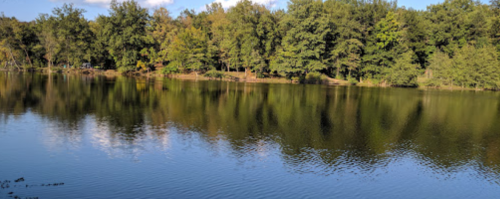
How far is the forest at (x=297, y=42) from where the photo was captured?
226 ft

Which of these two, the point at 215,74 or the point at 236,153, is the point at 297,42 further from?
the point at 236,153

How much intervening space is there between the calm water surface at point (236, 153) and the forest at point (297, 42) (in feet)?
Result: 138

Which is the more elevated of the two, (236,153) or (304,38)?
(304,38)

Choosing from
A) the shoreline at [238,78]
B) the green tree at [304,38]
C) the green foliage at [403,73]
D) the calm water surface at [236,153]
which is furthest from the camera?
the shoreline at [238,78]

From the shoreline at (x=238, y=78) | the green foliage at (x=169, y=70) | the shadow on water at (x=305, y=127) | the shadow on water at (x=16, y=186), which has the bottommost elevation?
the shadow on water at (x=16, y=186)

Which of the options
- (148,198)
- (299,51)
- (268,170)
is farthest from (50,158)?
(299,51)

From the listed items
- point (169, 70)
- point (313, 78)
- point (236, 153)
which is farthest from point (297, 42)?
point (236, 153)

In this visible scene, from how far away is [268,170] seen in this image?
46.8ft

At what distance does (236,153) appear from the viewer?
16.5 m

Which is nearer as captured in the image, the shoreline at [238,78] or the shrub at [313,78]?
the shrub at [313,78]

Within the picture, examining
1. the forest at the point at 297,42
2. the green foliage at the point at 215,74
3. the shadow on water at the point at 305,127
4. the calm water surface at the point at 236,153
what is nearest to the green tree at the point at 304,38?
the forest at the point at 297,42

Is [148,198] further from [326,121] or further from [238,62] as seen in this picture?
[238,62]

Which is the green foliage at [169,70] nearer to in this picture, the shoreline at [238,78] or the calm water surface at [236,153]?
the shoreline at [238,78]

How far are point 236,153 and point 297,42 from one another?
187 ft
